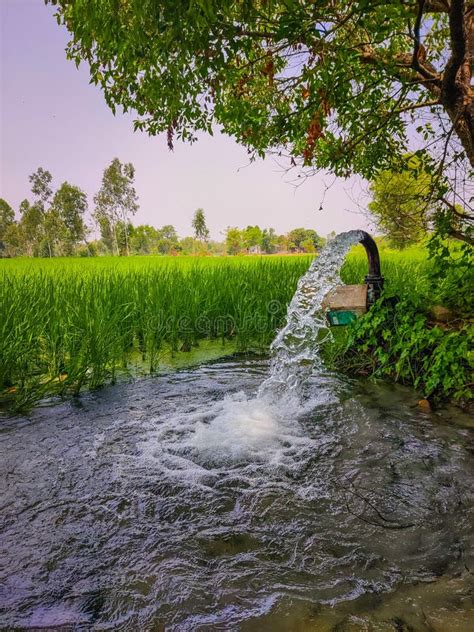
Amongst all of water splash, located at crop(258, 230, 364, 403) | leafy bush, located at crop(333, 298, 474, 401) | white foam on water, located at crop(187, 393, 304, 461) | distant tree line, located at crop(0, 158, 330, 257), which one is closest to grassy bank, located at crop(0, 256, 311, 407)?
water splash, located at crop(258, 230, 364, 403)

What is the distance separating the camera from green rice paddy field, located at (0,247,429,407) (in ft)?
11.6

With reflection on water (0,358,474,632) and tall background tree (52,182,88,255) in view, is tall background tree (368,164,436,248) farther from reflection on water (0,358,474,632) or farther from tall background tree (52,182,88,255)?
tall background tree (52,182,88,255)

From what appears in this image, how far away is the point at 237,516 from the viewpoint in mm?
1924

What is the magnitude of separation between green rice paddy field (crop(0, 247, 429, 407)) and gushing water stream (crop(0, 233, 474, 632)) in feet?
1.76

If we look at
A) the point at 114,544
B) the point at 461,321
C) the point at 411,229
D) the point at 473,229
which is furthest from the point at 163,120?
the point at 114,544

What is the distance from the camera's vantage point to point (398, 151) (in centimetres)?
477

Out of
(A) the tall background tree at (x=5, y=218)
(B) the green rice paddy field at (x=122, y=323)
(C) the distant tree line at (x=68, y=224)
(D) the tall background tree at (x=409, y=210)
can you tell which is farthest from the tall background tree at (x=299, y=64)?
(A) the tall background tree at (x=5, y=218)

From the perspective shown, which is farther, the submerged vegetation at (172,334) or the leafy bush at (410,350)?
the submerged vegetation at (172,334)

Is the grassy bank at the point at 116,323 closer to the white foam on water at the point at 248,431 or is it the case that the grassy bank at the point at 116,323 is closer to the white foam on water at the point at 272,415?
the white foam on water at the point at 272,415

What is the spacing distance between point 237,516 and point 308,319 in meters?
2.67

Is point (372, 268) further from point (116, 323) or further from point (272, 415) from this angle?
point (116, 323)

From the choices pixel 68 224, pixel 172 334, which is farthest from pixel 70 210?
pixel 172 334

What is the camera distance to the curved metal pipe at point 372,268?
381cm

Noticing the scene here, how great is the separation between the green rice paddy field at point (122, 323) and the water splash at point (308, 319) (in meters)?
0.60
